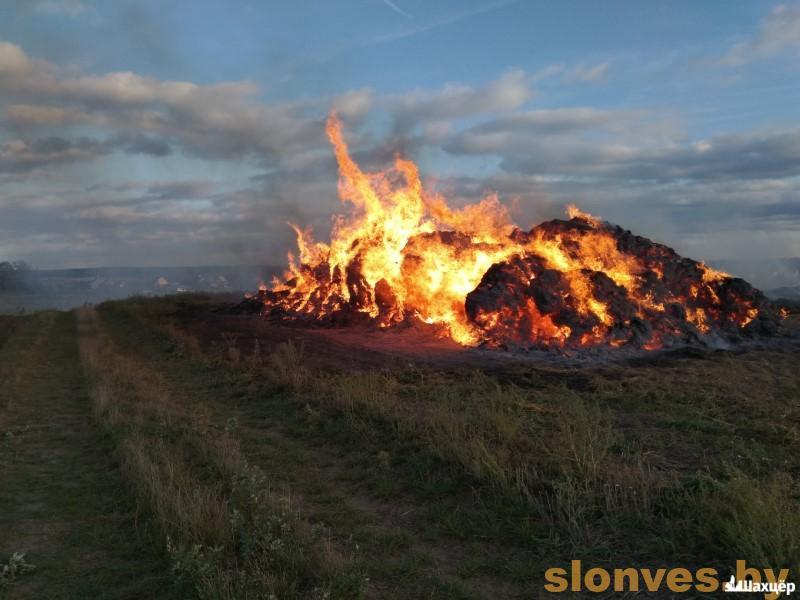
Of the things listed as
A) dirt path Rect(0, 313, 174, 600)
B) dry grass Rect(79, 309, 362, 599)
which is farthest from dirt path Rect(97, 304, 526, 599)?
dirt path Rect(0, 313, 174, 600)

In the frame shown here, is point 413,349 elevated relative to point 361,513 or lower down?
elevated

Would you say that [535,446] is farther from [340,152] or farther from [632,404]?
[340,152]

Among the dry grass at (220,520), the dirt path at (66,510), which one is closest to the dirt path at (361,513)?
the dry grass at (220,520)

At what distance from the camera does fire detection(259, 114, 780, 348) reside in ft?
71.6

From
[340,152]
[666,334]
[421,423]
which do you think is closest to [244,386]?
[421,423]

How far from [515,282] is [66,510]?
18560mm

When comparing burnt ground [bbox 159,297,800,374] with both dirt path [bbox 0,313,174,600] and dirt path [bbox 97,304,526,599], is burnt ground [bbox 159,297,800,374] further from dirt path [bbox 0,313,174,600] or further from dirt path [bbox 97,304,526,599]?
dirt path [bbox 0,313,174,600]

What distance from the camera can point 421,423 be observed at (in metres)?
9.12

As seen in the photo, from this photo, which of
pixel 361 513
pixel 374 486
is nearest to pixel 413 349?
pixel 374 486

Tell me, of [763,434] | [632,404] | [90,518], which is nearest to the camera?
[90,518]

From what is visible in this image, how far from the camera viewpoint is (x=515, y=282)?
74.1ft

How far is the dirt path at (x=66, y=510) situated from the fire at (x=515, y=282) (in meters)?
14.4

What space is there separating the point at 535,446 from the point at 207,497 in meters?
4.33

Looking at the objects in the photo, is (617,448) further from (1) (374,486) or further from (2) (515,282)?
(2) (515,282)
